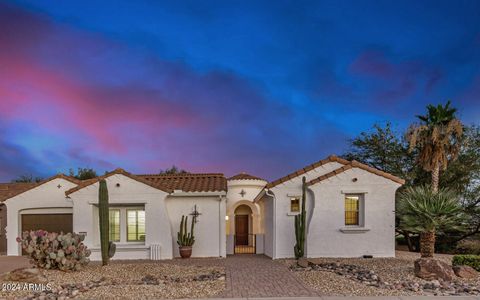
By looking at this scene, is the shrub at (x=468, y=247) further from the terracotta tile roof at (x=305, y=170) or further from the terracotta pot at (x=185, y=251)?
the terracotta pot at (x=185, y=251)

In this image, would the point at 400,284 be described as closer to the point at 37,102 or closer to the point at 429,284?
the point at 429,284

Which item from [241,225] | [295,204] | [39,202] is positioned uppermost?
[295,204]

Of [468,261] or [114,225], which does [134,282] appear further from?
[468,261]

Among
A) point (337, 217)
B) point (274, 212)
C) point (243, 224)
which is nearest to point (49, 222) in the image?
point (243, 224)

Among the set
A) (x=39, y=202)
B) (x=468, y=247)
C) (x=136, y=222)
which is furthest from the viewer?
(x=468, y=247)

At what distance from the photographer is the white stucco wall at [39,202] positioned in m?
18.7

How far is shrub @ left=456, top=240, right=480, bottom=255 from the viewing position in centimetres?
1817

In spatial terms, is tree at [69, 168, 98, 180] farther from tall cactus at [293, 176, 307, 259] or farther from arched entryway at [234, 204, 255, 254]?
tall cactus at [293, 176, 307, 259]

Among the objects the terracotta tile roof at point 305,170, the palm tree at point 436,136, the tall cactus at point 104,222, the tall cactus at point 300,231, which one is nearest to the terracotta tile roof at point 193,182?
the terracotta tile roof at point 305,170

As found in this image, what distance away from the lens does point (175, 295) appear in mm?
8664

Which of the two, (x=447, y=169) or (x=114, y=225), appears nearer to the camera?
(x=114, y=225)

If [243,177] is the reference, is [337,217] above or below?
below

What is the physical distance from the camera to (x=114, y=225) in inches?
651

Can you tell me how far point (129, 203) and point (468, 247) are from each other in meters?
17.5
